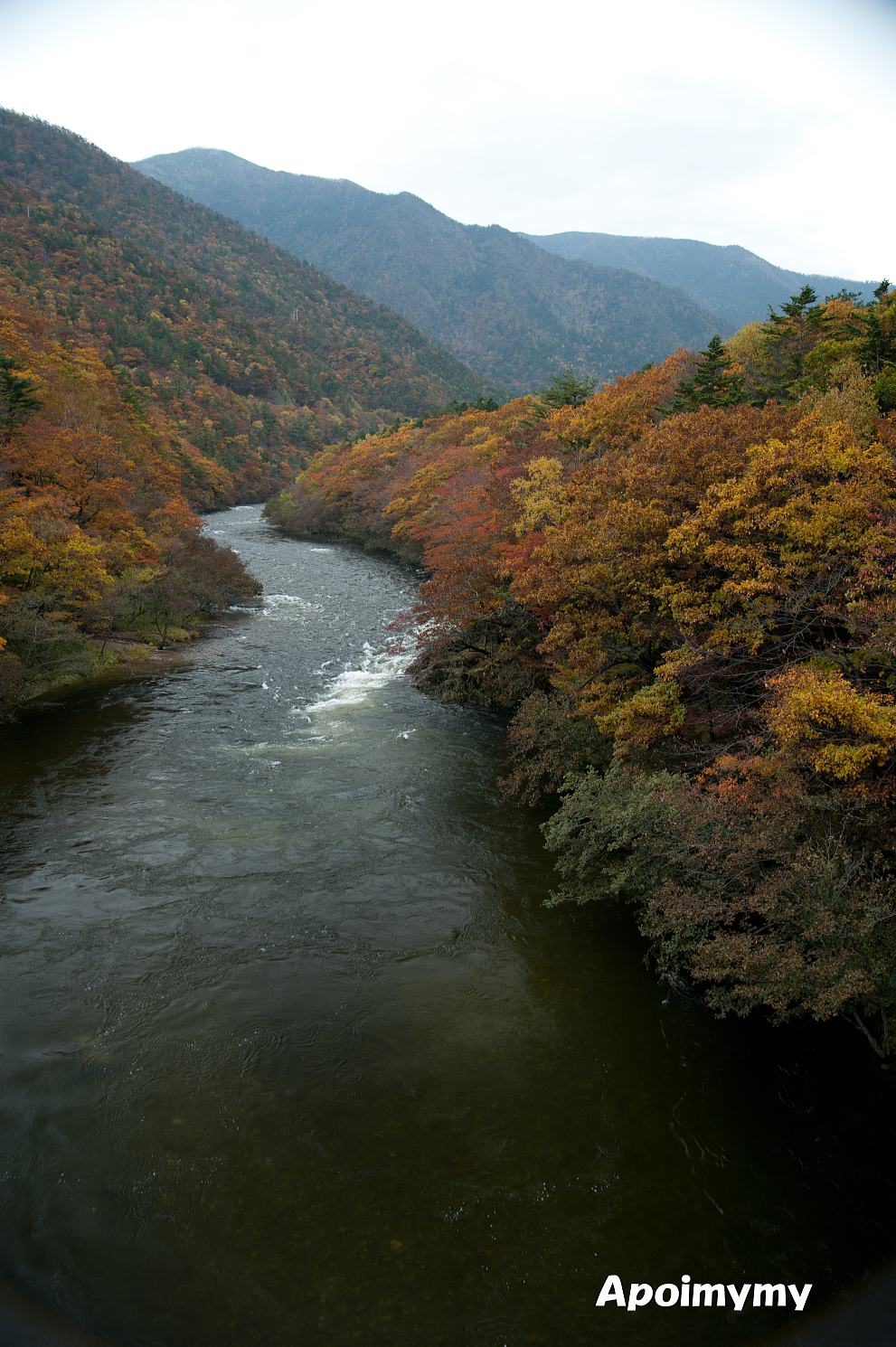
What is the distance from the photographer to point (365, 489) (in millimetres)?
67688

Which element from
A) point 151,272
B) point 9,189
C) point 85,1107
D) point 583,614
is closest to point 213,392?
point 151,272

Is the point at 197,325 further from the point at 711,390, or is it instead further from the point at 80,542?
the point at 711,390

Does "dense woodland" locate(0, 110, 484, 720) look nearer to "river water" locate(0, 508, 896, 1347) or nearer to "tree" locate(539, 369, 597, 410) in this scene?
"river water" locate(0, 508, 896, 1347)

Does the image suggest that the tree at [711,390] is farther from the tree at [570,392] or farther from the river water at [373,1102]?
the river water at [373,1102]

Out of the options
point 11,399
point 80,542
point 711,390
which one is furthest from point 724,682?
point 11,399

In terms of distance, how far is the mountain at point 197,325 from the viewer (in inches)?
3686

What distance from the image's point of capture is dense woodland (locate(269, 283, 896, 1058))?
31.7ft

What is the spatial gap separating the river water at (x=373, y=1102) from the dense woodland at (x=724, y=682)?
4.90ft

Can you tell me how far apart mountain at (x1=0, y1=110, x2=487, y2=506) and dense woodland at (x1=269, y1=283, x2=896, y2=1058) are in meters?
56.2

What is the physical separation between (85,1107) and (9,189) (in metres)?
158

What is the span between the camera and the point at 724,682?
50.5 ft

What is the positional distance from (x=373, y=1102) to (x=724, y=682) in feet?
36.3

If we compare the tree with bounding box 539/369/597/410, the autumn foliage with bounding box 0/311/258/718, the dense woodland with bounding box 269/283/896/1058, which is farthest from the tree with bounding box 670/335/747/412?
the autumn foliage with bounding box 0/311/258/718

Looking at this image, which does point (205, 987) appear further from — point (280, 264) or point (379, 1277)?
point (280, 264)
